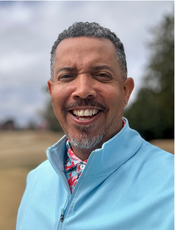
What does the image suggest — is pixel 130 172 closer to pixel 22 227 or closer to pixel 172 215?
pixel 172 215

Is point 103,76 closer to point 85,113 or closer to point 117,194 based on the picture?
point 85,113

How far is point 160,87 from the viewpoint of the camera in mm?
19453

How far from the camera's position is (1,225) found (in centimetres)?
684

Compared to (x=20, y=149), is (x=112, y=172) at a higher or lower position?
lower

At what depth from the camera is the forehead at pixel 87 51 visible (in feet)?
6.40

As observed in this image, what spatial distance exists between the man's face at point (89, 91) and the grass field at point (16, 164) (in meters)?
5.86

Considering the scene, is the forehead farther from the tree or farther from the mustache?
the tree

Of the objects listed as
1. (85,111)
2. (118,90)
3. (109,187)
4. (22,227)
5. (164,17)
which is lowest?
(22,227)

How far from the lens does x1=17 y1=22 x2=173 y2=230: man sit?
5.49 ft

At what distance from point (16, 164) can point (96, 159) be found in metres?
10.4

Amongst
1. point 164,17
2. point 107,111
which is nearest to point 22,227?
point 107,111

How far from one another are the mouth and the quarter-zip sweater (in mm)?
263

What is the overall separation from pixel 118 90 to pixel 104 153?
0.55 metres

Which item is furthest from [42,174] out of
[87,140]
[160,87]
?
[160,87]
